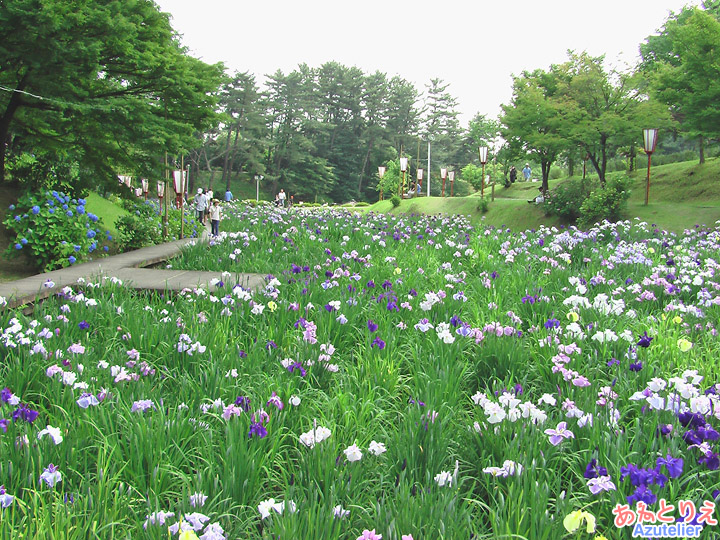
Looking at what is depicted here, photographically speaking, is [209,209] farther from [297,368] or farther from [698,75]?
[698,75]

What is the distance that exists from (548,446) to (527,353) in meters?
1.18

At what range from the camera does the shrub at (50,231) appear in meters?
7.18

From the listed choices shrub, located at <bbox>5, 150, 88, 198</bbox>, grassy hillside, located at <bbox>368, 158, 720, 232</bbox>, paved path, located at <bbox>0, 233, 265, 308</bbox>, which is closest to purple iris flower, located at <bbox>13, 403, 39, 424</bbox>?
paved path, located at <bbox>0, 233, 265, 308</bbox>

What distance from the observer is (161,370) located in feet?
9.62

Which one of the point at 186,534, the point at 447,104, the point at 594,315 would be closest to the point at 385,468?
the point at 186,534

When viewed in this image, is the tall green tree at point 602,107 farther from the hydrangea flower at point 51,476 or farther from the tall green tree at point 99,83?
the hydrangea flower at point 51,476

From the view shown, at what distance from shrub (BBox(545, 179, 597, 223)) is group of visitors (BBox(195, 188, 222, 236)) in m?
11.3

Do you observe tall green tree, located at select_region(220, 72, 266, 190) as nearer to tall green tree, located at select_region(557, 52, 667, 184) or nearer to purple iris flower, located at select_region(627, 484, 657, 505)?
tall green tree, located at select_region(557, 52, 667, 184)

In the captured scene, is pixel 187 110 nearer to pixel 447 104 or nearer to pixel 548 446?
pixel 548 446

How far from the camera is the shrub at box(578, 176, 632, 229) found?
15086 millimetres

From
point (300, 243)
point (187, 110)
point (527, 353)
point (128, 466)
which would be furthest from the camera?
point (187, 110)

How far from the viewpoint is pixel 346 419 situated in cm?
240

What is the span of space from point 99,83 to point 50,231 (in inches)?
118

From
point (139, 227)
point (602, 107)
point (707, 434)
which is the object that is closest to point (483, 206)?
point (602, 107)
